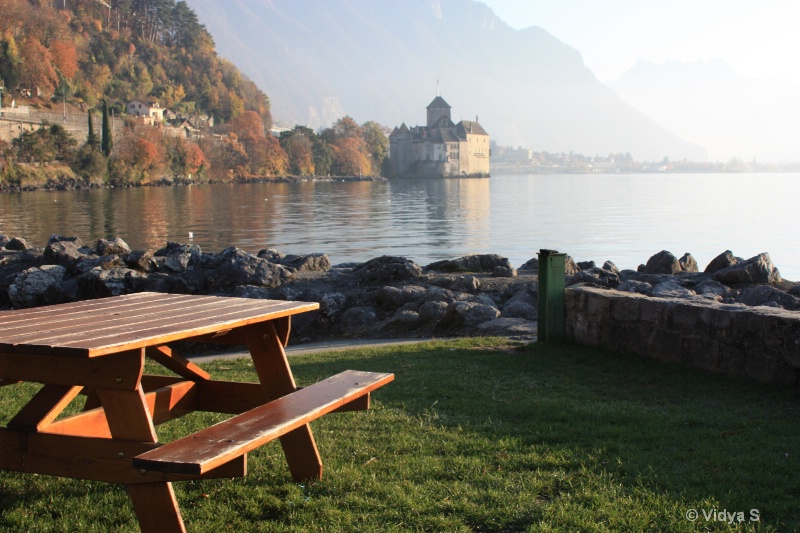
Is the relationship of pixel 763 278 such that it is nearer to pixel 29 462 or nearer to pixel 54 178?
pixel 29 462

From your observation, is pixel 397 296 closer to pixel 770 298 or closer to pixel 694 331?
pixel 770 298

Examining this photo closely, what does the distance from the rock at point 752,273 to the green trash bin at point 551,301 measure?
239 inches

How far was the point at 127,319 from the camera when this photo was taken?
389cm

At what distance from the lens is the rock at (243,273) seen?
13.8m

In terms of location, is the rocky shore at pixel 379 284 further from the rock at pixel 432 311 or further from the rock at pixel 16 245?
the rock at pixel 16 245

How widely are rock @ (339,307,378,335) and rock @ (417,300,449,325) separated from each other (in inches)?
33.5

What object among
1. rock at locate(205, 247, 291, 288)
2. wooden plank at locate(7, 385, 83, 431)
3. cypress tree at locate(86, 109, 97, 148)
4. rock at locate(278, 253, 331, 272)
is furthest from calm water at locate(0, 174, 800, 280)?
cypress tree at locate(86, 109, 97, 148)

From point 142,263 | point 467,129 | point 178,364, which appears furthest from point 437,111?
point 178,364

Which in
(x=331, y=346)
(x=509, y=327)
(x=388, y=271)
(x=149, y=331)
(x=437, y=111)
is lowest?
(x=331, y=346)

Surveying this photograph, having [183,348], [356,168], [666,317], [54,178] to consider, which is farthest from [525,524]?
[356,168]

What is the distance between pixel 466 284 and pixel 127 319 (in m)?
9.60

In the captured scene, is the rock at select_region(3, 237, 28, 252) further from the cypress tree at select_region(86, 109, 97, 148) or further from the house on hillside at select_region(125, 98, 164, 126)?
the house on hillside at select_region(125, 98, 164, 126)

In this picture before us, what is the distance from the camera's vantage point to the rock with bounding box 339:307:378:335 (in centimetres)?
1131

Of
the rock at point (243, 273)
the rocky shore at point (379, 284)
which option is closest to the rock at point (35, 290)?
the rocky shore at point (379, 284)
